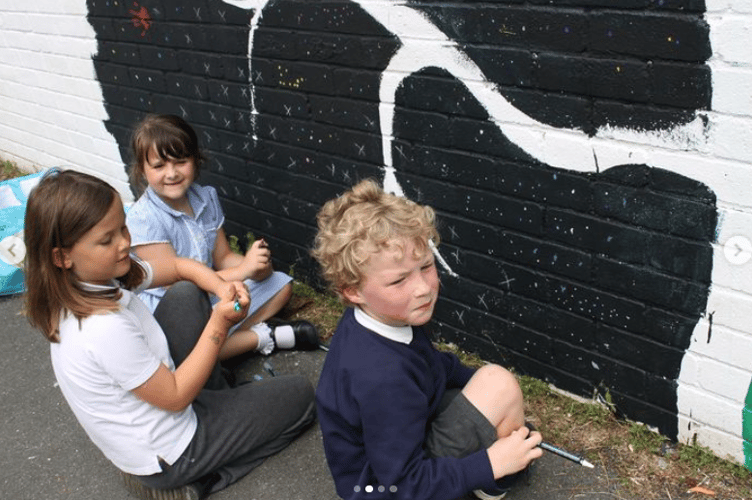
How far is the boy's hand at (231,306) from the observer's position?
2.34 m

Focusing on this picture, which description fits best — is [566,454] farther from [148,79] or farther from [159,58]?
[148,79]

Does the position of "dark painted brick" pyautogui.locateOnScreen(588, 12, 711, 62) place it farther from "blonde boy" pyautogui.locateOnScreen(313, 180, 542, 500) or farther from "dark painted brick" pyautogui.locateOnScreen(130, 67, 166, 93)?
"dark painted brick" pyautogui.locateOnScreen(130, 67, 166, 93)

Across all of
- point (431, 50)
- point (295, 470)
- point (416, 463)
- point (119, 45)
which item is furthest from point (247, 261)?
point (119, 45)

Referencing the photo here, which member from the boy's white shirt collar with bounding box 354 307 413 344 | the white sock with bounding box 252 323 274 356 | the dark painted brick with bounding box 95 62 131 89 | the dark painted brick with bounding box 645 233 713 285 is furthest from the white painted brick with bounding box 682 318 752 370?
the dark painted brick with bounding box 95 62 131 89

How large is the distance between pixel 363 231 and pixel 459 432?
69cm

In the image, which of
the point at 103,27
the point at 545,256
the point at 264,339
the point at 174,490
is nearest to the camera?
the point at 174,490

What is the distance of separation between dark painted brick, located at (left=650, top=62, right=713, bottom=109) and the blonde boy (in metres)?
0.78

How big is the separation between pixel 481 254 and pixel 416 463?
107 centimetres

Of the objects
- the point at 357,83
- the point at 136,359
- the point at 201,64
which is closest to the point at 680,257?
the point at 357,83

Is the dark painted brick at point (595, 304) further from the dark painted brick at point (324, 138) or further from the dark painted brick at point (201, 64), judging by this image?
the dark painted brick at point (201, 64)

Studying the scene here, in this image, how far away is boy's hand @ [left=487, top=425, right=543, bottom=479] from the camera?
197 cm

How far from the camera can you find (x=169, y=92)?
12.5 ft

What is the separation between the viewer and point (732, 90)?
74.1 inches

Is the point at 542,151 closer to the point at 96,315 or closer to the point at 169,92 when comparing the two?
the point at 96,315
